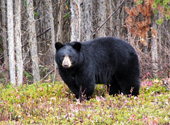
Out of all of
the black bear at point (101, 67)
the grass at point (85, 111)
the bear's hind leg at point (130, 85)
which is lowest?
the grass at point (85, 111)

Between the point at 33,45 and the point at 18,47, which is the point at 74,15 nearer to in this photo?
the point at 18,47

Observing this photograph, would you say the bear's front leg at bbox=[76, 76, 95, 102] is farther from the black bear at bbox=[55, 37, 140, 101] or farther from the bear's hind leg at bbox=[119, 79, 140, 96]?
the bear's hind leg at bbox=[119, 79, 140, 96]

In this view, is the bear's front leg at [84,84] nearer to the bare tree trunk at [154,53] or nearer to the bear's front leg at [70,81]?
the bear's front leg at [70,81]

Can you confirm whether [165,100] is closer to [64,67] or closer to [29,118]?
[64,67]

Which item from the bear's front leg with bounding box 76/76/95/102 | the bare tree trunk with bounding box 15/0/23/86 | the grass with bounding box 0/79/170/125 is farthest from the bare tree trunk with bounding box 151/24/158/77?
the bare tree trunk with bounding box 15/0/23/86

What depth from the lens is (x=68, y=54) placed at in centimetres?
585

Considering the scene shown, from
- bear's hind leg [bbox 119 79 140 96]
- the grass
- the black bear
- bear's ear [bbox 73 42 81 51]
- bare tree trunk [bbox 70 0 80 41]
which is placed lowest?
the grass

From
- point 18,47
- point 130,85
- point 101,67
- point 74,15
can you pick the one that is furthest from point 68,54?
point 18,47

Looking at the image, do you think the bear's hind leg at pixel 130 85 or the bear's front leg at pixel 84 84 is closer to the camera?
the bear's front leg at pixel 84 84

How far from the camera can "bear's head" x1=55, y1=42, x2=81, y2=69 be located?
5730 millimetres

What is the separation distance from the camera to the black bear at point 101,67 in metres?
6.06

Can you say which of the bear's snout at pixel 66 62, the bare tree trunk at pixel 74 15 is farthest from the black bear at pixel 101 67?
the bare tree trunk at pixel 74 15

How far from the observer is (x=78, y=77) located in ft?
19.9

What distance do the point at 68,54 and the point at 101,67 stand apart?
1083 mm
